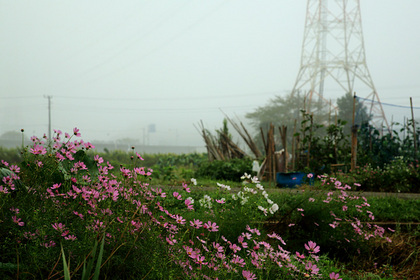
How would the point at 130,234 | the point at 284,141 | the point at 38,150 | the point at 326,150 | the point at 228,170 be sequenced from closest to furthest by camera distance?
the point at 130,234 < the point at 38,150 < the point at 284,141 < the point at 326,150 < the point at 228,170

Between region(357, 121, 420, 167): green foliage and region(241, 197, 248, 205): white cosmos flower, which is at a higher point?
region(357, 121, 420, 167): green foliage

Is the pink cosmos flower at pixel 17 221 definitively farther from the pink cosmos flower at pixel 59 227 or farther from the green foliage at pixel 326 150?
the green foliage at pixel 326 150

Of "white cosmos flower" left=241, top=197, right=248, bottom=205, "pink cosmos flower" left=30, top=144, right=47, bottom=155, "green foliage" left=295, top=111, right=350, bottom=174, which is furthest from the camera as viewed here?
"green foliage" left=295, top=111, right=350, bottom=174

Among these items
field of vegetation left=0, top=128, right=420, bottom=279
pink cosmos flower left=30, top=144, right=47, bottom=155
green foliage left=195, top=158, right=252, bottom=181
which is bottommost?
green foliage left=195, top=158, right=252, bottom=181

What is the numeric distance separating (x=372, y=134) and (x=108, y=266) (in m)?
6.74

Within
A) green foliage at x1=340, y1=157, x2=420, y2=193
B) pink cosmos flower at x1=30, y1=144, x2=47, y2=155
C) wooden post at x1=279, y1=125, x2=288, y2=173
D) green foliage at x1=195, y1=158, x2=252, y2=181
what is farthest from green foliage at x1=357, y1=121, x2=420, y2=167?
pink cosmos flower at x1=30, y1=144, x2=47, y2=155

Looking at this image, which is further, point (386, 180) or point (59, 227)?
point (386, 180)

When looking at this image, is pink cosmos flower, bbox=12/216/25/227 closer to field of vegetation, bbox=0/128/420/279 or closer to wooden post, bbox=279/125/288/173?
field of vegetation, bbox=0/128/420/279

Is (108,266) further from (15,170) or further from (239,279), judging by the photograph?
(15,170)

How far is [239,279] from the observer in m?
1.66

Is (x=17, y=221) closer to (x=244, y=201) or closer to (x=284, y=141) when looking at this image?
(x=244, y=201)

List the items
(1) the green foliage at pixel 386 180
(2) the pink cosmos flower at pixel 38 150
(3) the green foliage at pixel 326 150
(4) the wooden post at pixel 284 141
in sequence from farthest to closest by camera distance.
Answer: (3) the green foliage at pixel 326 150 → (4) the wooden post at pixel 284 141 → (1) the green foliage at pixel 386 180 → (2) the pink cosmos flower at pixel 38 150

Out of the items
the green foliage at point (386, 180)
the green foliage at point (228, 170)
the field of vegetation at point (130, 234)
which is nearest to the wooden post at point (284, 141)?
the green foliage at point (386, 180)

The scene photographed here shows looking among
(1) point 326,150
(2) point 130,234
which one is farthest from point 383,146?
(2) point 130,234
